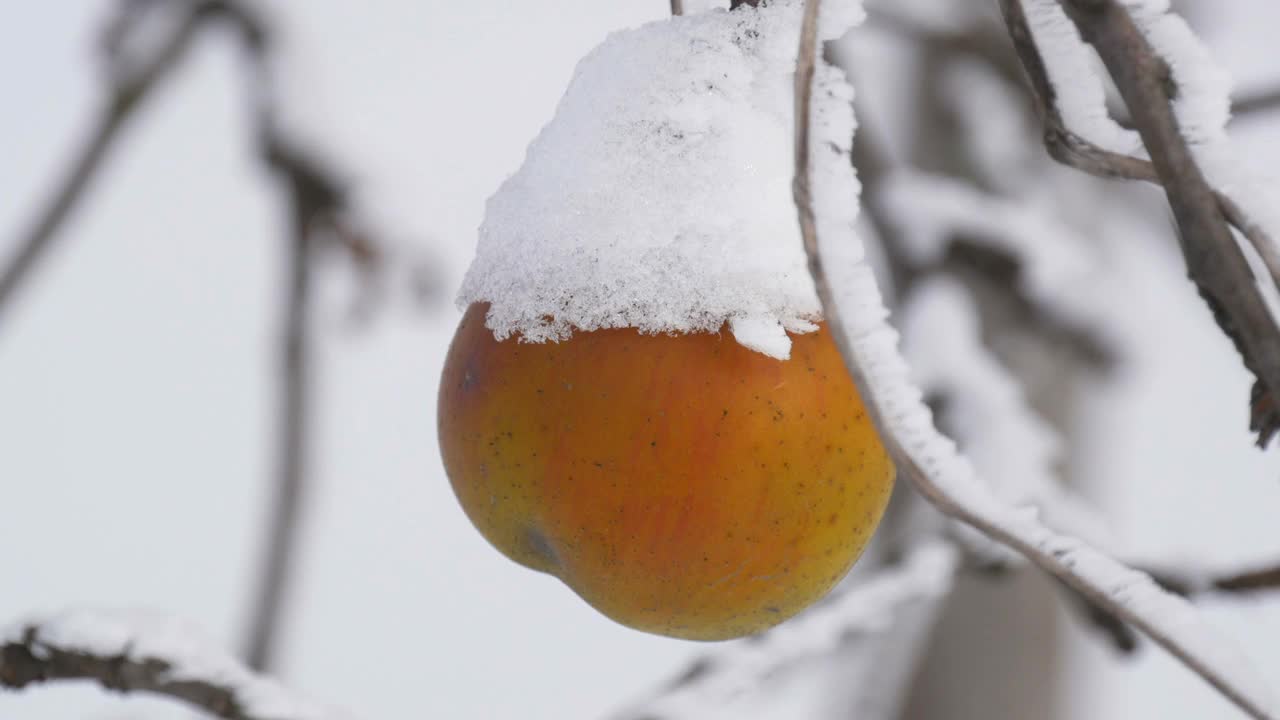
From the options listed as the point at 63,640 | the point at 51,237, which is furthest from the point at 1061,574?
the point at 51,237

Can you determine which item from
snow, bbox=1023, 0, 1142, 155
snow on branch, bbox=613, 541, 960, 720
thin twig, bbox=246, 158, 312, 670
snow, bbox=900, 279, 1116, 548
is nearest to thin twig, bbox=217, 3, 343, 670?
thin twig, bbox=246, 158, 312, 670

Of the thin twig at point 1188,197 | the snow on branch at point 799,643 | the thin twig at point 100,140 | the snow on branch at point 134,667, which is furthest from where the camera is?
the thin twig at point 100,140

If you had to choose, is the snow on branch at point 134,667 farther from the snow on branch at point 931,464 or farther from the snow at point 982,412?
the snow at point 982,412

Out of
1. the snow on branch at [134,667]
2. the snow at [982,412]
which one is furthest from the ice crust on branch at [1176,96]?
the snow at [982,412]

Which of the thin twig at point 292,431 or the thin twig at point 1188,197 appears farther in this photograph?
the thin twig at point 292,431

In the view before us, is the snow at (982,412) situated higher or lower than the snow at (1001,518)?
lower

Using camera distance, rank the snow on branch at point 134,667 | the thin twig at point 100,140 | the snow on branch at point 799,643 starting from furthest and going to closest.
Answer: the thin twig at point 100,140
the snow on branch at point 799,643
the snow on branch at point 134,667

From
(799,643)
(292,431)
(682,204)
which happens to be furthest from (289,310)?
(682,204)

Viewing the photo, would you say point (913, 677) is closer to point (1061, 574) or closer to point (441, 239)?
point (441, 239)
